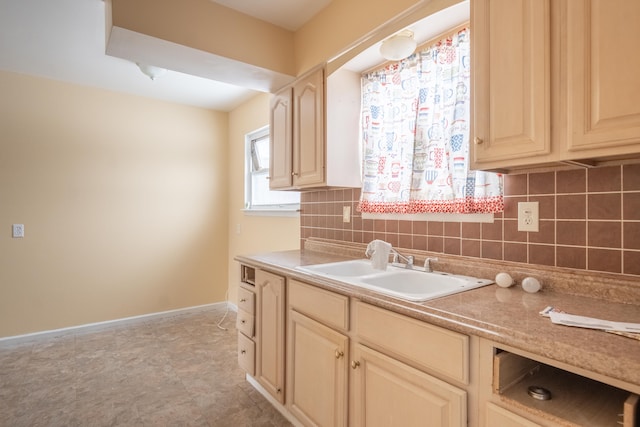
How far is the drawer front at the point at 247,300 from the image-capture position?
2189 mm

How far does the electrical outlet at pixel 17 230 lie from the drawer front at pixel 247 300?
2.36m

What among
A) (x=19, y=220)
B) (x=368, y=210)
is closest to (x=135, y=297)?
(x=19, y=220)

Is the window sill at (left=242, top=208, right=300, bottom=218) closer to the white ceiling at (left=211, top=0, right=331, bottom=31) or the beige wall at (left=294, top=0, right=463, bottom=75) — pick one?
the beige wall at (left=294, top=0, right=463, bottom=75)

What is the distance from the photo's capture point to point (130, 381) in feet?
7.97

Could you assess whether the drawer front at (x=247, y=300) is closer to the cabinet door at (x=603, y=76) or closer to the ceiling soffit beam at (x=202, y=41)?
the ceiling soffit beam at (x=202, y=41)

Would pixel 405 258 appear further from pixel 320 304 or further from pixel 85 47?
pixel 85 47

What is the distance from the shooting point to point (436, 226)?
178 centimetres

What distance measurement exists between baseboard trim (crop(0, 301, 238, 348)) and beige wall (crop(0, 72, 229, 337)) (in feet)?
0.16

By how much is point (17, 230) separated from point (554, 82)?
413cm

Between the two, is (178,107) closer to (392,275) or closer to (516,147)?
(392,275)

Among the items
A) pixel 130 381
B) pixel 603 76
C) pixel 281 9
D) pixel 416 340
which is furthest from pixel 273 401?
pixel 281 9

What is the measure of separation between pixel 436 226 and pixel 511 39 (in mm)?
921

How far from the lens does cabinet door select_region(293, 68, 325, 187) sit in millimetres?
2154

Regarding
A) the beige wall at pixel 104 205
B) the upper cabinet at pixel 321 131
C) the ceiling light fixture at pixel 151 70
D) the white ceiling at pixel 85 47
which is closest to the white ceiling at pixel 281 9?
the white ceiling at pixel 85 47
